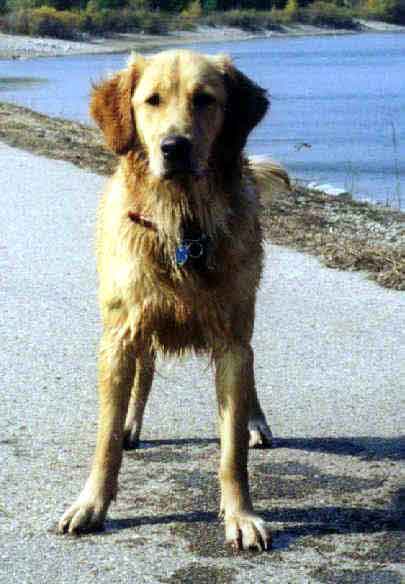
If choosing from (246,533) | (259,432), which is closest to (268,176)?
(259,432)

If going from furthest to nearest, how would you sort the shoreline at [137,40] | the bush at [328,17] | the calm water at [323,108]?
the bush at [328,17] < the shoreline at [137,40] < the calm water at [323,108]

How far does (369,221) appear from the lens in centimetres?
1147

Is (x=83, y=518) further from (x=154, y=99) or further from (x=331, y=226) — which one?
(x=331, y=226)

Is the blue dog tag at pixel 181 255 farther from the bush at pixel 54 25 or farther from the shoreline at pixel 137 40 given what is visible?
the bush at pixel 54 25

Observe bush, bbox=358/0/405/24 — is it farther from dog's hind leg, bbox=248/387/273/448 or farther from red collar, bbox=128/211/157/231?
red collar, bbox=128/211/157/231

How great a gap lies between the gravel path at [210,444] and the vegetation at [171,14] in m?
70.1

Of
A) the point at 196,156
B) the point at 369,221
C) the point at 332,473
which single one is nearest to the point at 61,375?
the point at 332,473

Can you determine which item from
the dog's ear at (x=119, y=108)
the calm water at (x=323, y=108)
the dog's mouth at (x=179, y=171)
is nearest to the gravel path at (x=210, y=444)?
the dog's mouth at (x=179, y=171)

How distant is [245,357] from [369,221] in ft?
22.9

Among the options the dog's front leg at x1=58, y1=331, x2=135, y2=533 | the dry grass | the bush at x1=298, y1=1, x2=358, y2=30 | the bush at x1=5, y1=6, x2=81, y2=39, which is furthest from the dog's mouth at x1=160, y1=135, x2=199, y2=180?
the bush at x1=298, y1=1, x2=358, y2=30

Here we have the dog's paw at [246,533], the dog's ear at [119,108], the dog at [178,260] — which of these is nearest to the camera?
the dog's paw at [246,533]

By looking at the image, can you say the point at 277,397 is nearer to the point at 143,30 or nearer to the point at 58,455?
the point at 58,455

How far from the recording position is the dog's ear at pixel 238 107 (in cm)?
477

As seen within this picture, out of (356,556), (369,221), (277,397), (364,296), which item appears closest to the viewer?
(356,556)
